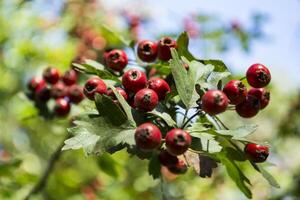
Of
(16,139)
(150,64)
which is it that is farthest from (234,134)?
(16,139)

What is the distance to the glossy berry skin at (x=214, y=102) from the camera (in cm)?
181

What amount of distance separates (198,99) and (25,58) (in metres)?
3.89

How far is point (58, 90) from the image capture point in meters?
3.00

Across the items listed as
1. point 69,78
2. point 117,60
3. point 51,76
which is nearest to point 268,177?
point 117,60

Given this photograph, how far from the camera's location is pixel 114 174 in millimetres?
3545

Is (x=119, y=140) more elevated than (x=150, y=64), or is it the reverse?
(x=150, y=64)

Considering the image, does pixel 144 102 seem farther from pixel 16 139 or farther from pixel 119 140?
pixel 16 139

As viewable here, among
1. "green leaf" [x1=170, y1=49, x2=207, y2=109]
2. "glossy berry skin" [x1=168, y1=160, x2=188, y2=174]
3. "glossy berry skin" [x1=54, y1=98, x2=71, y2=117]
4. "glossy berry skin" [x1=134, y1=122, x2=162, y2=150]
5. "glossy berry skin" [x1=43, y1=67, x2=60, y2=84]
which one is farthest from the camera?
"glossy berry skin" [x1=43, y1=67, x2=60, y2=84]

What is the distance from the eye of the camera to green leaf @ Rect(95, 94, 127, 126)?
1.87 metres

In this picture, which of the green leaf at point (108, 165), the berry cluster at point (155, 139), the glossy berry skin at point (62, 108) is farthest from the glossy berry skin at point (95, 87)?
the green leaf at point (108, 165)

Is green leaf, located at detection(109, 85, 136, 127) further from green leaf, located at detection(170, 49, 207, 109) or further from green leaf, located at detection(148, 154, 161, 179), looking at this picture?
green leaf, located at detection(148, 154, 161, 179)

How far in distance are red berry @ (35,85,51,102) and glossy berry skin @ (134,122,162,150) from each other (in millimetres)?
1439

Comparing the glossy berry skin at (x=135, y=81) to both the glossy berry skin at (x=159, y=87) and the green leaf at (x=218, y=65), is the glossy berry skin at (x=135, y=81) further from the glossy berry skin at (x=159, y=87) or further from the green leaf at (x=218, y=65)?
the green leaf at (x=218, y=65)

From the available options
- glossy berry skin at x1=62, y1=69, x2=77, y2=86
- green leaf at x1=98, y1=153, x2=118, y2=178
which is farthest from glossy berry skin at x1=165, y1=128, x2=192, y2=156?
green leaf at x1=98, y1=153, x2=118, y2=178
